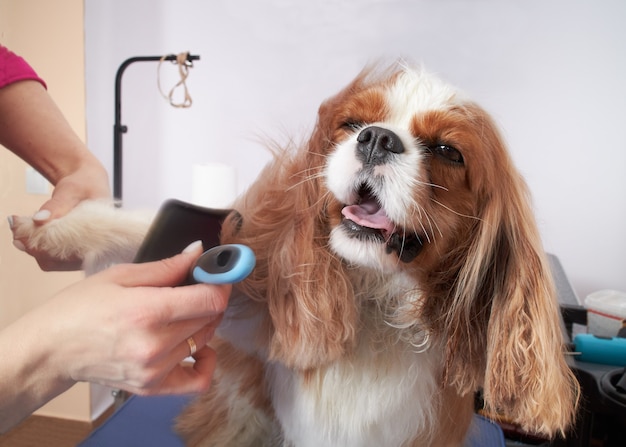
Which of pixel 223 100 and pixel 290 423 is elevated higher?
pixel 223 100

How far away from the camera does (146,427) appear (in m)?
0.95

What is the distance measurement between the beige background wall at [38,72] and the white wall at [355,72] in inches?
1.4

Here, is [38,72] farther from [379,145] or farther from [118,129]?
[379,145]

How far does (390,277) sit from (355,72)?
1.63 ft

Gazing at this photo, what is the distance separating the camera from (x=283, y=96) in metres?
1.03

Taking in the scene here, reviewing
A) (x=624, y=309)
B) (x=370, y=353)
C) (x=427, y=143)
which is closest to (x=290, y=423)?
(x=370, y=353)

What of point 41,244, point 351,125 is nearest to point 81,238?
point 41,244

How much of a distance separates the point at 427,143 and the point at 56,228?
1.63 ft

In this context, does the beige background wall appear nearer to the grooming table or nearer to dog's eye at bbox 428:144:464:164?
the grooming table

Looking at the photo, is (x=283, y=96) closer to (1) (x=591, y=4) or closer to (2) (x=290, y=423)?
(2) (x=290, y=423)

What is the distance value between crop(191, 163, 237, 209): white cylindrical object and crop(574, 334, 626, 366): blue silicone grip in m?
0.92

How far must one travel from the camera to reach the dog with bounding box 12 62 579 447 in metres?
0.63

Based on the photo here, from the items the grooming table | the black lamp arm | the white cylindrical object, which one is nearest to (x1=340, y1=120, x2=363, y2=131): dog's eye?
the white cylindrical object

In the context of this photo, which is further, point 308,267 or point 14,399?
point 308,267
